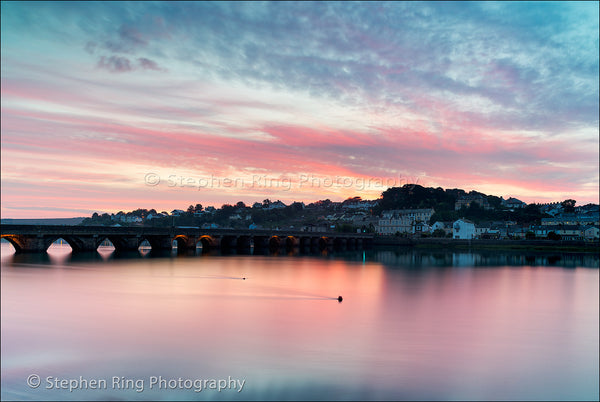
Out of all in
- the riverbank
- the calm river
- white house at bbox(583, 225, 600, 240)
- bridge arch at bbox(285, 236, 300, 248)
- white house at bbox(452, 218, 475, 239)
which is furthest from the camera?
white house at bbox(452, 218, 475, 239)

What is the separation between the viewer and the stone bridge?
2381 inches

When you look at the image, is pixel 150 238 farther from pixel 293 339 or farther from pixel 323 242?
pixel 293 339

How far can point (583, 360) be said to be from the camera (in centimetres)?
1952

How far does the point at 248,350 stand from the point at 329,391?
18.6ft

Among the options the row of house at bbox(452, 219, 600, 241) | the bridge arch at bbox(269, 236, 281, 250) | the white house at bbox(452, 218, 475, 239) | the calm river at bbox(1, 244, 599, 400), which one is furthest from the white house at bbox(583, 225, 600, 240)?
the calm river at bbox(1, 244, 599, 400)

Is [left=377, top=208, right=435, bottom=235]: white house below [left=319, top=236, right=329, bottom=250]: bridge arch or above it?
above

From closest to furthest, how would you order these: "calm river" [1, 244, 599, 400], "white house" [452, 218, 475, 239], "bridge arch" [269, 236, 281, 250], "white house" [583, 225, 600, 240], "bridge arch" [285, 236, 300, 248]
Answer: "calm river" [1, 244, 599, 400] → "white house" [583, 225, 600, 240] → "bridge arch" [269, 236, 281, 250] → "bridge arch" [285, 236, 300, 248] → "white house" [452, 218, 475, 239]

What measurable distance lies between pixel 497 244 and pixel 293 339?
86.3 meters

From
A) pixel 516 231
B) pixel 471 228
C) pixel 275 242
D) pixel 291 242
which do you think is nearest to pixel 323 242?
pixel 291 242

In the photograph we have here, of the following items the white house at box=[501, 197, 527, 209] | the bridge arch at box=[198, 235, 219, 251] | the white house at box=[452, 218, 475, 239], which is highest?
the white house at box=[501, 197, 527, 209]

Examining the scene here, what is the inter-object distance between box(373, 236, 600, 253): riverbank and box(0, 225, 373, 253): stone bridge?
10.2 metres

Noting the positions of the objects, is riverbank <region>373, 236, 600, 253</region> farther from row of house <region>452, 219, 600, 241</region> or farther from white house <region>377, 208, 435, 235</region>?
white house <region>377, 208, 435, 235</region>

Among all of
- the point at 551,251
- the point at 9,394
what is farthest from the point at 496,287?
the point at 551,251

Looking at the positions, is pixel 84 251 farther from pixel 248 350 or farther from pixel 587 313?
pixel 587 313
